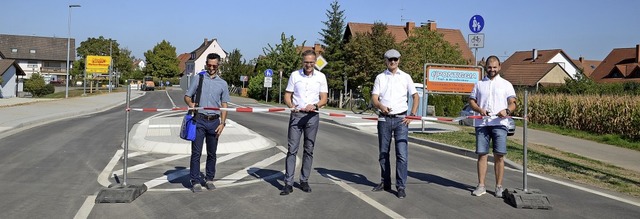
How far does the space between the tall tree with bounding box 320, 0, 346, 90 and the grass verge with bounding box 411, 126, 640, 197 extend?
3202 cm

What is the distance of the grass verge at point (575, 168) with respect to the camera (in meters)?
7.94

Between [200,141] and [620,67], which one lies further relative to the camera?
[620,67]

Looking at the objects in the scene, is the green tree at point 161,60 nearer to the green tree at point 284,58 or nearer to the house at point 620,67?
the green tree at point 284,58

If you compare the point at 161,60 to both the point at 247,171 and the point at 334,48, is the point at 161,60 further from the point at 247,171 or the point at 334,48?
the point at 247,171

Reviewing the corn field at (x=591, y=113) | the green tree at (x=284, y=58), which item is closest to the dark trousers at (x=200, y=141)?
the corn field at (x=591, y=113)

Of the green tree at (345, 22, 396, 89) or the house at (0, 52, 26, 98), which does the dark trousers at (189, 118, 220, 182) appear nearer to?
the green tree at (345, 22, 396, 89)

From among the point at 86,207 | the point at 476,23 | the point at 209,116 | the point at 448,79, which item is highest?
the point at 476,23

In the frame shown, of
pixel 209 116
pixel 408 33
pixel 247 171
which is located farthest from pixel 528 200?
pixel 408 33

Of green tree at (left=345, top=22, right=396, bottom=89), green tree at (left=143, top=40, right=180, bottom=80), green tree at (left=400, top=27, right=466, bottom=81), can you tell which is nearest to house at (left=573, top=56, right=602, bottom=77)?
green tree at (left=400, top=27, right=466, bottom=81)

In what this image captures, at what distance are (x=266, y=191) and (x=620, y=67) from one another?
6144 centimetres

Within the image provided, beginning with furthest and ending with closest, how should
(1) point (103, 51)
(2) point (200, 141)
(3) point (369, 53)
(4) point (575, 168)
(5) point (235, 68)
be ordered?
(1) point (103, 51), (5) point (235, 68), (3) point (369, 53), (4) point (575, 168), (2) point (200, 141)

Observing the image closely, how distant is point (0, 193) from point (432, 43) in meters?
38.9

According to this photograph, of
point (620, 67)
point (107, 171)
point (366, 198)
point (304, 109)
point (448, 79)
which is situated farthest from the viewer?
point (620, 67)

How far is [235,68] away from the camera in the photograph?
71500mm
